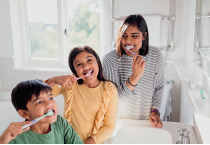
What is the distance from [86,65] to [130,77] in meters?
0.17

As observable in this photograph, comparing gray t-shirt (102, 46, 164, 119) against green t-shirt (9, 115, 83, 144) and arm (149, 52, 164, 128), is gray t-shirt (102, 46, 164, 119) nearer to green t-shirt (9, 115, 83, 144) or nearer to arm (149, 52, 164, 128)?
arm (149, 52, 164, 128)

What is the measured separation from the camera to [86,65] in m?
0.70

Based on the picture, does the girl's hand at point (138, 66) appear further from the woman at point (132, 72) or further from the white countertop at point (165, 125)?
the white countertop at point (165, 125)

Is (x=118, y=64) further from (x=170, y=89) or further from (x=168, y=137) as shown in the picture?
(x=170, y=89)

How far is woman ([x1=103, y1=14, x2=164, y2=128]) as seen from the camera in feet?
2.51

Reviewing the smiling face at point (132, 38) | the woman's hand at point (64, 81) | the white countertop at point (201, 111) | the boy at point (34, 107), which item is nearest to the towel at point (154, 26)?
the white countertop at point (201, 111)

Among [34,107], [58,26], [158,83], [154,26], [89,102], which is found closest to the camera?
[34,107]

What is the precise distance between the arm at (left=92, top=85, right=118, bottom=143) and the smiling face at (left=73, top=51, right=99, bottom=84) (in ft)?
0.35

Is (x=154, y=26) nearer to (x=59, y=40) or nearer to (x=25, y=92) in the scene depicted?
(x=59, y=40)

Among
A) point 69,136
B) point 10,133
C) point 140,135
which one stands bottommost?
point 140,135

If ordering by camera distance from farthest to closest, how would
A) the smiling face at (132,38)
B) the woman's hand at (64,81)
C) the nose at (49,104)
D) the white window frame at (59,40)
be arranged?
the white window frame at (59,40), the smiling face at (132,38), the woman's hand at (64,81), the nose at (49,104)

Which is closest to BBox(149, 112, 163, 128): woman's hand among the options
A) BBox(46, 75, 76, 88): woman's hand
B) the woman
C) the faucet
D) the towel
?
the woman

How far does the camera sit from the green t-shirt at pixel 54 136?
0.52 metres

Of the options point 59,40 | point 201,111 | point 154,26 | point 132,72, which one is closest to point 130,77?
point 132,72
